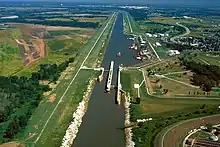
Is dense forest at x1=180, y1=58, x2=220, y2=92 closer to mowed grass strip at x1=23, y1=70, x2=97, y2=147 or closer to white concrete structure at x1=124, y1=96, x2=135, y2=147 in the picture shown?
white concrete structure at x1=124, y1=96, x2=135, y2=147

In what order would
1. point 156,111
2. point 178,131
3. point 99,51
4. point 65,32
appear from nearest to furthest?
1. point 178,131
2. point 156,111
3. point 99,51
4. point 65,32

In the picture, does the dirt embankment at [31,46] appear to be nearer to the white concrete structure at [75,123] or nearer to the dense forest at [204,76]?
the white concrete structure at [75,123]

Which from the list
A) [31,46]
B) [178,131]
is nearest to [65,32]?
[31,46]

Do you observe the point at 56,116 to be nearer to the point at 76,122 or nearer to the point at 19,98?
the point at 76,122

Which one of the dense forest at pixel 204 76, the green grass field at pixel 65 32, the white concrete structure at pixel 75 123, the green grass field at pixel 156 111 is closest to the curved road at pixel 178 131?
the green grass field at pixel 156 111

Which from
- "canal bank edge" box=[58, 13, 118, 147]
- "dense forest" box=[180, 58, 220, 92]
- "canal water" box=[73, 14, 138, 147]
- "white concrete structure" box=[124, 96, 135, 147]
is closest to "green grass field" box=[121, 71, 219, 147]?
"white concrete structure" box=[124, 96, 135, 147]

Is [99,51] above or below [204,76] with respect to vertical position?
below

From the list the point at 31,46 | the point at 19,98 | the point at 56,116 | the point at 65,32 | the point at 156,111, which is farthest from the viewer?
the point at 65,32

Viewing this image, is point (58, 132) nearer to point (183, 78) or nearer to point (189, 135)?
point (189, 135)
